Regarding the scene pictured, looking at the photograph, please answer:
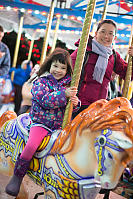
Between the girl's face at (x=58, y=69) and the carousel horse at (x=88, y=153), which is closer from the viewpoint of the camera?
the carousel horse at (x=88, y=153)

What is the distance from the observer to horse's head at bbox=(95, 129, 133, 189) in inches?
54.8

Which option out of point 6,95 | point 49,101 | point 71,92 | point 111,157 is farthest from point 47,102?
point 6,95

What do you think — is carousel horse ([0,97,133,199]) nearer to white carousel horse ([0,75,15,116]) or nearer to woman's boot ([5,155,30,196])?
woman's boot ([5,155,30,196])

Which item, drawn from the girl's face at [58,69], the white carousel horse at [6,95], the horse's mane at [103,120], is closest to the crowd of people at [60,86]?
the girl's face at [58,69]

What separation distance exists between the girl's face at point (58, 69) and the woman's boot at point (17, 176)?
57cm

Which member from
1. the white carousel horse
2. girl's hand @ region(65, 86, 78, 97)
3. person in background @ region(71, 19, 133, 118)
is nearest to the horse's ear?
girl's hand @ region(65, 86, 78, 97)

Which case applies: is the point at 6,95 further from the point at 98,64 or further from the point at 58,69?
the point at 58,69

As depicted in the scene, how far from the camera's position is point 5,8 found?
6039mm

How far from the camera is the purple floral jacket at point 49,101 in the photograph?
1742 millimetres

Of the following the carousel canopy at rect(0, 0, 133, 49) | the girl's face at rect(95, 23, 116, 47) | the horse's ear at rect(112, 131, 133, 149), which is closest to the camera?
the horse's ear at rect(112, 131, 133, 149)

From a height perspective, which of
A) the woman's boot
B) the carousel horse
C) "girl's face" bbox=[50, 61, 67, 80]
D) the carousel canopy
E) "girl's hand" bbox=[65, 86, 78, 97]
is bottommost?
the woman's boot

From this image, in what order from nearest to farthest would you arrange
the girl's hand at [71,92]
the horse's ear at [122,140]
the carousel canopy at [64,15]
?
the horse's ear at [122,140] → the girl's hand at [71,92] → the carousel canopy at [64,15]

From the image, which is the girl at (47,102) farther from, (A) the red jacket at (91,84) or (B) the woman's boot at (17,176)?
(A) the red jacket at (91,84)

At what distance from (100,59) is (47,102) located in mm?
782
